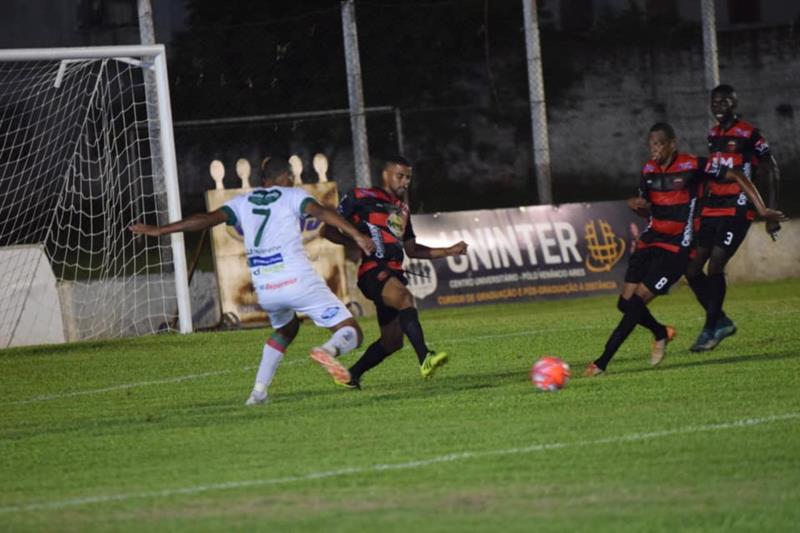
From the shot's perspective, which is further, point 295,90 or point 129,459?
point 295,90

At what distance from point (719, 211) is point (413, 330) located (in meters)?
3.77

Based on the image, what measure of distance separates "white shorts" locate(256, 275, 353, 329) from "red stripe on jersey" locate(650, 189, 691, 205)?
9.22ft

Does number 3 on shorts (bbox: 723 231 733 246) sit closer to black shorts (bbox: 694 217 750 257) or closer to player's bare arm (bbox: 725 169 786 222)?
black shorts (bbox: 694 217 750 257)

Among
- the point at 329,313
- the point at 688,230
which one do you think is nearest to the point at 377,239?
the point at 329,313

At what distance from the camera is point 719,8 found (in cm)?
3931

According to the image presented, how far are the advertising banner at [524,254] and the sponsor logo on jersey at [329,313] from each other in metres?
10.4

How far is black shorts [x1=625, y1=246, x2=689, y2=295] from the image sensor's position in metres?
12.4

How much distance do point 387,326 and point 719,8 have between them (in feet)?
95.2

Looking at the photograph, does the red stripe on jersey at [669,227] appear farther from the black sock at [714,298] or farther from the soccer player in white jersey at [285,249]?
the soccer player in white jersey at [285,249]

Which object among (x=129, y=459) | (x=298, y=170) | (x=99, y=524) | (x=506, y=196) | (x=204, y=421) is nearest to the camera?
(x=99, y=524)

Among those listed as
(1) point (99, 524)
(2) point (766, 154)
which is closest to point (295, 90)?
(2) point (766, 154)

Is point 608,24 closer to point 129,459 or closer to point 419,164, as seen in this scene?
point 419,164

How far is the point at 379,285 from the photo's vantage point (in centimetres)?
1208

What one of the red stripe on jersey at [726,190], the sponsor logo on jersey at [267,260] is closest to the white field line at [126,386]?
the sponsor logo on jersey at [267,260]
